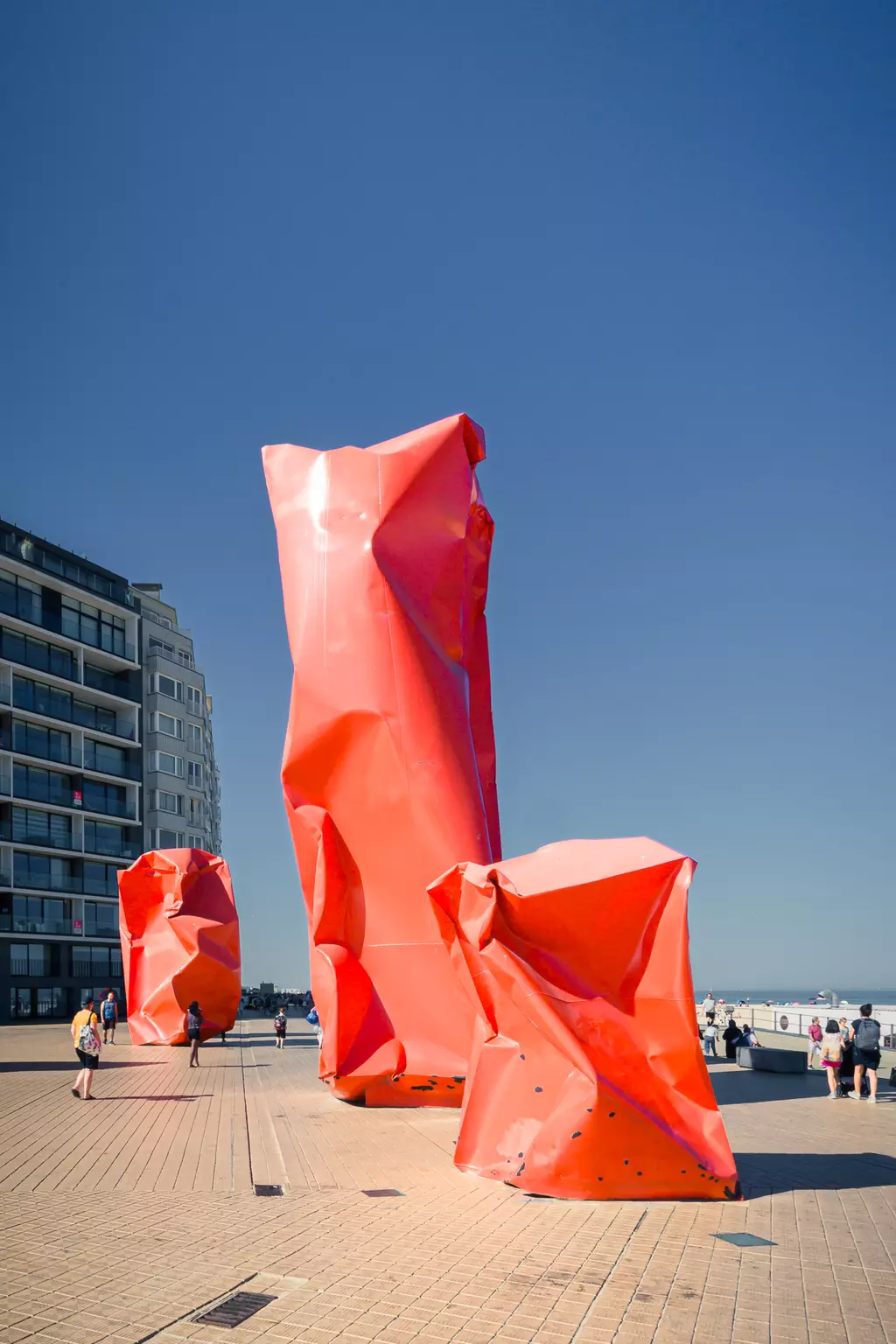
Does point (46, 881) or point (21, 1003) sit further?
point (46, 881)

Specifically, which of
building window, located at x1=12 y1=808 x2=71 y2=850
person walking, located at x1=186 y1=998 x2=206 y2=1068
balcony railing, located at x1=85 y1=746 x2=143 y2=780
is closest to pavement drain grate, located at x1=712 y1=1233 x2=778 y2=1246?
person walking, located at x1=186 y1=998 x2=206 y2=1068

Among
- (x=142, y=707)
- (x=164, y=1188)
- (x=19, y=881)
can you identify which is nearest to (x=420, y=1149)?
(x=164, y=1188)

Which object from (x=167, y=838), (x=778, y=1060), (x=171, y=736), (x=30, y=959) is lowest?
(x=778, y=1060)

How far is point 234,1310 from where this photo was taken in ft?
22.7

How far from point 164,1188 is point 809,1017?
107ft

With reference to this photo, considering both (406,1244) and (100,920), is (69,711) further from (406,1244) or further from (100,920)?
(406,1244)

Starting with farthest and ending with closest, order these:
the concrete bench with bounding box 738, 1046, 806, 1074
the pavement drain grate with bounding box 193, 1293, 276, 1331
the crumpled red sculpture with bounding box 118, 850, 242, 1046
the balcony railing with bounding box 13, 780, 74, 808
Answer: the balcony railing with bounding box 13, 780, 74, 808 → the crumpled red sculpture with bounding box 118, 850, 242, 1046 → the concrete bench with bounding box 738, 1046, 806, 1074 → the pavement drain grate with bounding box 193, 1293, 276, 1331

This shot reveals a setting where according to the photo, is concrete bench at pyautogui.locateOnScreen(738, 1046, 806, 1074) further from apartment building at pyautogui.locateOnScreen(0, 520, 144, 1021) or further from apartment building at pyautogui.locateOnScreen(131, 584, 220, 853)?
apartment building at pyautogui.locateOnScreen(131, 584, 220, 853)

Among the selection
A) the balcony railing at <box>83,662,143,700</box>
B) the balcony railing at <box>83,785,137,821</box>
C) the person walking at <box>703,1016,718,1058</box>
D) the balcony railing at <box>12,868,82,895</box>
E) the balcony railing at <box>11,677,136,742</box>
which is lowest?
the person walking at <box>703,1016,718,1058</box>

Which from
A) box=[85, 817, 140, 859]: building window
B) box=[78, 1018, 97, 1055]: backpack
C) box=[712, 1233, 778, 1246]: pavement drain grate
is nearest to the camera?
box=[712, 1233, 778, 1246]: pavement drain grate

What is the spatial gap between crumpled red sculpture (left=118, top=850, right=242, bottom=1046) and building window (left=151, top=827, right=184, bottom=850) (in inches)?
1134

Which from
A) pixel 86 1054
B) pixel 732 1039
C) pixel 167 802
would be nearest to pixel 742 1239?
pixel 86 1054

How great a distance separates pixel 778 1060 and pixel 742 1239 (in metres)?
15.5

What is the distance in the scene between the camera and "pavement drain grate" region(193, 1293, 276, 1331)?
672 centimetres
